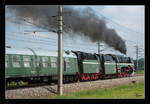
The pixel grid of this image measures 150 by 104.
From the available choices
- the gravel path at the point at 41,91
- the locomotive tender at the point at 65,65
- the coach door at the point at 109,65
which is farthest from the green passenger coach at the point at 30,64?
the coach door at the point at 109,65

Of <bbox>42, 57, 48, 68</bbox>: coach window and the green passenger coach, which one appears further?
<bbox>42, 57, 48, 68</bbox>: coach window

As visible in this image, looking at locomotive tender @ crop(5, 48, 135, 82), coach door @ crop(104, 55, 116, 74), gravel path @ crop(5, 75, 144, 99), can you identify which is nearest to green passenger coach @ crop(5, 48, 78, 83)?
locomotive tender @ crop(5, 48, 135, 82)

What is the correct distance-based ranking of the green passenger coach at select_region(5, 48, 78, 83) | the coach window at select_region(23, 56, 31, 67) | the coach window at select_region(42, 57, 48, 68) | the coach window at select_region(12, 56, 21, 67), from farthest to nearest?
the coach window at select_region(42, 57, 48, 68)
the coach window at select_region(23, 56, 31, 67)
the coach window at select_region(12, 56, 21, 67)
the green passenger coach at select_region(5, 48, 78, 83)

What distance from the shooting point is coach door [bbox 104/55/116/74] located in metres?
26.5

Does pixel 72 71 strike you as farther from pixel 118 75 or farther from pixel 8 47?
pixel 118 75

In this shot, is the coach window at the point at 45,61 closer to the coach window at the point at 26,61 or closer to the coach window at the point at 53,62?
the coach window at the point at 53,62

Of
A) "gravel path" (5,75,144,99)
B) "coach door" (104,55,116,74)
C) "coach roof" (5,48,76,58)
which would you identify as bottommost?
"gravel path" (5,75,144,99)

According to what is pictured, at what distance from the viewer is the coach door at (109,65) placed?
26472mm

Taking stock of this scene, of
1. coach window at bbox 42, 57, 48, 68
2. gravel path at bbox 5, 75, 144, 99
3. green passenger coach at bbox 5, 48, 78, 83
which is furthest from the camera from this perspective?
coach window at bbox 42, 57, 48, 68

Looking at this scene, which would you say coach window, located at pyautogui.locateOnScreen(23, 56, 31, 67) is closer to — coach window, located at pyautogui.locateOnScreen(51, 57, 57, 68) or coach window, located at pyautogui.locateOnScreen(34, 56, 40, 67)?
coach window, located at pyautogui.locateOnScreen(34, 56, 40, 67)

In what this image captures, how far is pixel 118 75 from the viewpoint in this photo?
28406mm

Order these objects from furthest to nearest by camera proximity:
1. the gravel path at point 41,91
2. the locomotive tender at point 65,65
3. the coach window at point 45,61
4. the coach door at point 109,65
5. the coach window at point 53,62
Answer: the coach door at point 109,65, the coach window at point 53,62, the coach window at point 45,61, the locomotive tender at point 65,65, the gravel path at point 41,91

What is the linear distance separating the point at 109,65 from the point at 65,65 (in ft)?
26.1

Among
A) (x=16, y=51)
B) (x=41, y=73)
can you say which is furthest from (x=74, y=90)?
(x=16, y=51)
